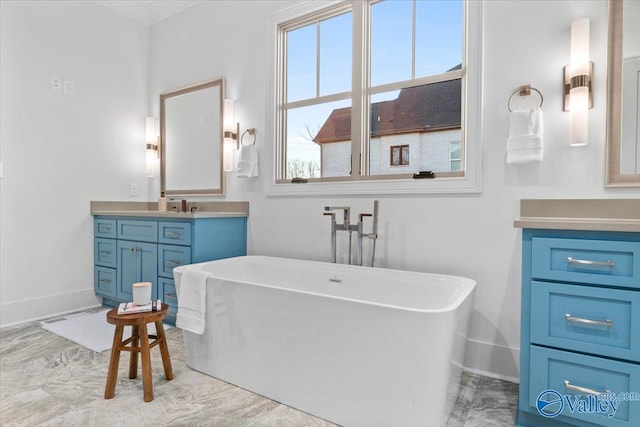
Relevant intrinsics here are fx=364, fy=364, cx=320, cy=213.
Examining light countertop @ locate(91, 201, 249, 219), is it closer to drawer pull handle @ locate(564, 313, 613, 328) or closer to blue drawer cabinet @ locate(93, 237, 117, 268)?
blue drawer cabinet @ locate(93, 237, 117, 268)

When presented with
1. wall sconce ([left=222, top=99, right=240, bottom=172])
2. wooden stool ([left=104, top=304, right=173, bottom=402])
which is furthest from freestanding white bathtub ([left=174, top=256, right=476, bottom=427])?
A: wall sconce ([left=222, top=99, right=240, bottom=172])

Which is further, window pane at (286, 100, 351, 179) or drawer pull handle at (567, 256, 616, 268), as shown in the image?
window pane at (286, 100, 351, 179)

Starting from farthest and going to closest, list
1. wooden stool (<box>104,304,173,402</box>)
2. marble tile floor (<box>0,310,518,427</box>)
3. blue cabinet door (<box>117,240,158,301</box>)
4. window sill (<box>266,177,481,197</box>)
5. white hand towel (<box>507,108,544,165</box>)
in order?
blue cabinet door (<box>117,240,158,301</box>) < window sill (<box>266,177,481,197</box>) < white hand towel (<box>507,108,544,165</box>) < wooden stool (<box>104,304,173,402</box>) < marble tile floor (<box>0,310,518,427</box>)

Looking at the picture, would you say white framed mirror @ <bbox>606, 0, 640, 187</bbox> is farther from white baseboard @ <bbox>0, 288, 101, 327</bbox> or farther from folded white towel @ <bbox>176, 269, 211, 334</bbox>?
white baseboard @ <bbox>0, 288, 101, 327</bbox>

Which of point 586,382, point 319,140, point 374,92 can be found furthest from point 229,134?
point 586,382

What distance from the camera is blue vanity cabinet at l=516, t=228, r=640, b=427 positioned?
134cm

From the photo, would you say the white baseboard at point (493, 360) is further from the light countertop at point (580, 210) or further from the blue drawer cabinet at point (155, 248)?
the blue drawer cabinet at point (155, 248)

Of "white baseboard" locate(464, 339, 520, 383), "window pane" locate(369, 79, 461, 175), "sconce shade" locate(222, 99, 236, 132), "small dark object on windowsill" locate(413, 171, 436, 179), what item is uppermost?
"sconce shade" locate(222, 99, 236, 132)

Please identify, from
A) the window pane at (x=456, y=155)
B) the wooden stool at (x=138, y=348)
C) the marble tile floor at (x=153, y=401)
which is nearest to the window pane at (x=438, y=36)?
the window pane at (x=456, y=155)

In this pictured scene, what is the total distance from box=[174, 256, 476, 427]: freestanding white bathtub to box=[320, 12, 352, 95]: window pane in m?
1.43

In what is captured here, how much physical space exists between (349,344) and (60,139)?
10.2 feet

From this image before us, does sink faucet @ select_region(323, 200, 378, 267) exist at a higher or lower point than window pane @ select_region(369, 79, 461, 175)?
lower

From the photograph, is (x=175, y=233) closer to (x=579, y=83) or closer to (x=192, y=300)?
(x=192, y=300)

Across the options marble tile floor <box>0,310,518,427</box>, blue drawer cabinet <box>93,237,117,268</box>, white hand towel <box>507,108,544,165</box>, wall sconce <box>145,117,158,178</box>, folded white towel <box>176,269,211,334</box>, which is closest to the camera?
marble tile floor <box>0,310,518,427</box>
